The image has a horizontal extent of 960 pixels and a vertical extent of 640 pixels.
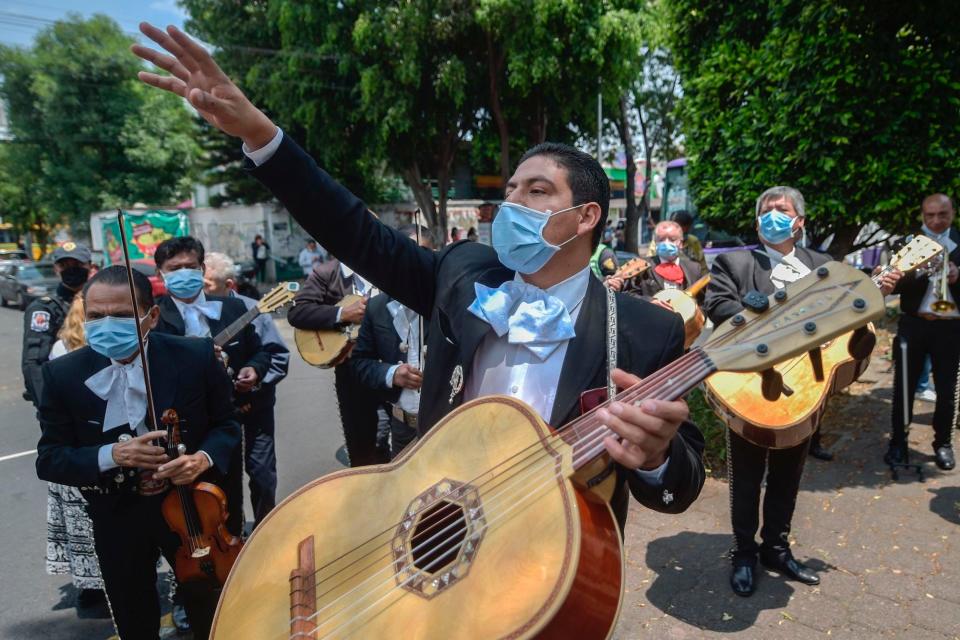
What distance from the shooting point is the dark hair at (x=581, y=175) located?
6.69 feet

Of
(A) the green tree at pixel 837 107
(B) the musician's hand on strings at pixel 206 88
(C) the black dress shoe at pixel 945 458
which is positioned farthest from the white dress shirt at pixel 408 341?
(C) the black dress shoe at pixel 945 458

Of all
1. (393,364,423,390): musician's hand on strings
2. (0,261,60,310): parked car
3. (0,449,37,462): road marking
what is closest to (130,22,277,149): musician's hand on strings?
(393,364,423,390): musician's hand on strings

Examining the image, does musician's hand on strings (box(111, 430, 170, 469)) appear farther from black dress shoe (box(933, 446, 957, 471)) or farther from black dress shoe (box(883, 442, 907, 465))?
black dress shoe (box(933, 446, 957, 471))

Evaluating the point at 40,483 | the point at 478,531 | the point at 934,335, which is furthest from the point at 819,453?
the point at 40,483

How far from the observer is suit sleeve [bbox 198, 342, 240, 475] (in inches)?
114

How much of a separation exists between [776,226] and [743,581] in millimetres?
2059

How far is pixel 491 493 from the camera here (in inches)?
63.1

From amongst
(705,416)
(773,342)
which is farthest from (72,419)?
(705,416)

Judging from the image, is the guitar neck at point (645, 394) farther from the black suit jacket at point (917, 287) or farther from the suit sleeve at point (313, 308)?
the black suit jacket at point (917, 287)

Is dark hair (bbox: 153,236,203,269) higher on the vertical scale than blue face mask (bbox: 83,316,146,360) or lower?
higher

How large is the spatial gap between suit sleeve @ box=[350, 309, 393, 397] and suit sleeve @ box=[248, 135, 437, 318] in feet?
5.52

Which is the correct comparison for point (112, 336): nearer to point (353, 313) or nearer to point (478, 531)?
point (478, 531)

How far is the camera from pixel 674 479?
1.70 metres

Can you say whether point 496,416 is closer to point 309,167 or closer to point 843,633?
point 309,167
